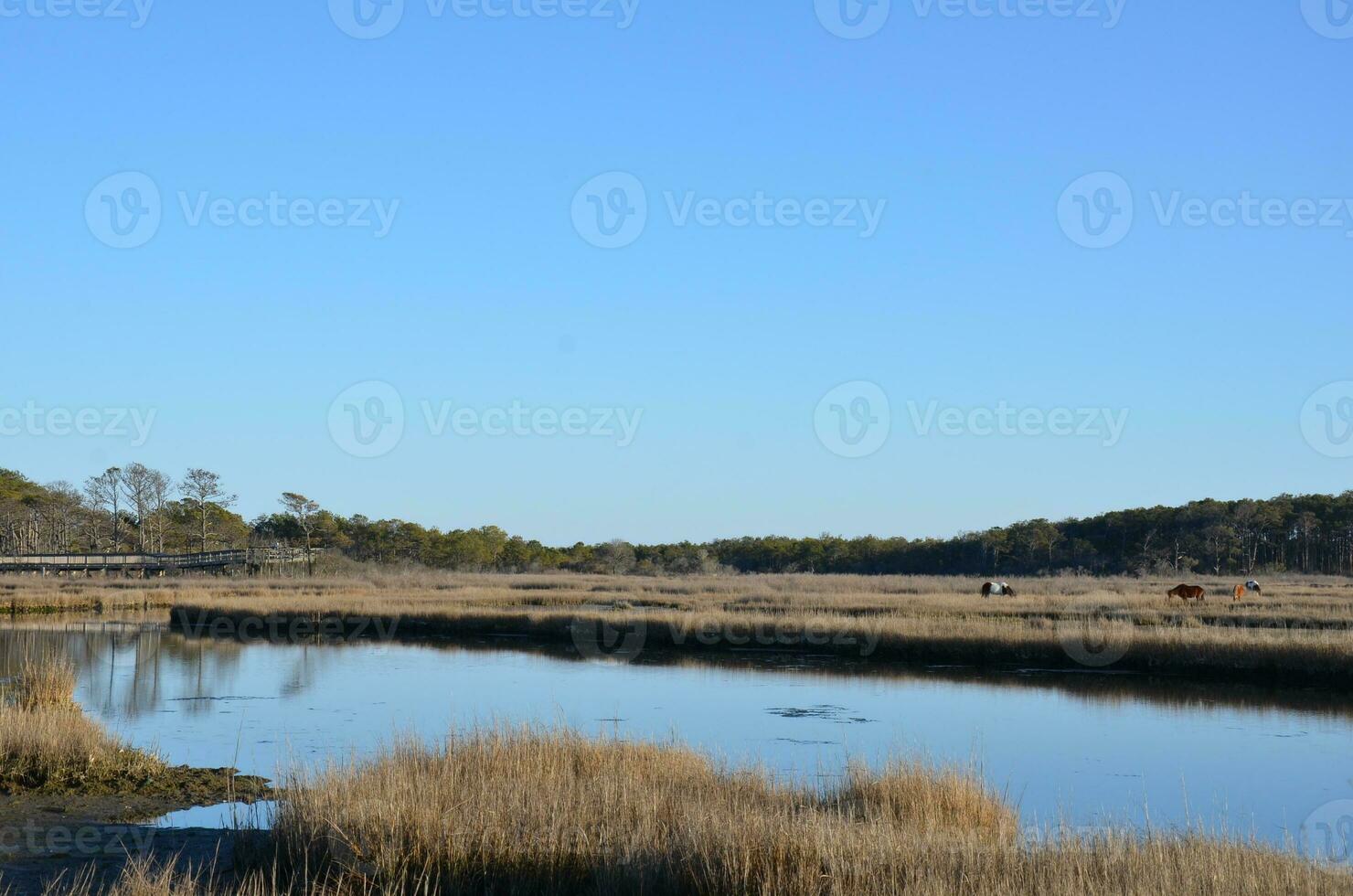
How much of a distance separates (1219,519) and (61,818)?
3226 inches

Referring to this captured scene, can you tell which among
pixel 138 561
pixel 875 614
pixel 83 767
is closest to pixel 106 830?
pixel 83 767

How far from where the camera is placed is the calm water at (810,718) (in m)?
13.4

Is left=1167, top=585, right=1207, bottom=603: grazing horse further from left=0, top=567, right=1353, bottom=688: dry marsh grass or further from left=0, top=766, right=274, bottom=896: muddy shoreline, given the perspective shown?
left=0, top=766, right=274, bottom=896: muddy shoreline

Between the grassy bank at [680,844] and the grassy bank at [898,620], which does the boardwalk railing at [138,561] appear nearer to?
the grassy bank at [898,620]

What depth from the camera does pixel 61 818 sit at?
10.8 m

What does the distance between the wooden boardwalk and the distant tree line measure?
8572 millimetres

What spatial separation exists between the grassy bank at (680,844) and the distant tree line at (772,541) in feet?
203

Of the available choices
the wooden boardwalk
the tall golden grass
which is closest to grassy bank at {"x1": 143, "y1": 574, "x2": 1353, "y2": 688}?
the wooden boardwalk

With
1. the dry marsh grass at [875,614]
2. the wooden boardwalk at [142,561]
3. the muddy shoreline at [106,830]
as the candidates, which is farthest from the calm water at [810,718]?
the wooden boardwalk at [142,561]

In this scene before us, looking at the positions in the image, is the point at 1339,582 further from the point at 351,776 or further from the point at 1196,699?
the point at 351,776

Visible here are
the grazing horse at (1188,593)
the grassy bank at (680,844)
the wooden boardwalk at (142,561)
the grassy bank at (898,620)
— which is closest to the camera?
the grassy bank at (680,844)

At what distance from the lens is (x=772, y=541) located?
355ft

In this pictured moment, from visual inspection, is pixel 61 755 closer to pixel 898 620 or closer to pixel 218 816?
pixel 218 816

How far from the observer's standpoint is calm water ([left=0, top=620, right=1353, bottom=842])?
526 inches
